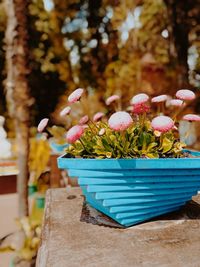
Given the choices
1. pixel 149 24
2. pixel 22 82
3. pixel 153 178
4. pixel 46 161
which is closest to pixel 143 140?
pixel 153 178

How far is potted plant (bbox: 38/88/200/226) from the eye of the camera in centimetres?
90

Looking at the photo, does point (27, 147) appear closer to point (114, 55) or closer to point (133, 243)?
point (133, 243)

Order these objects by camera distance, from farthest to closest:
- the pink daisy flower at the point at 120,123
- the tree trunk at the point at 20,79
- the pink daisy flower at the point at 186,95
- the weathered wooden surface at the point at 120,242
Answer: the tree trunk at the point at 20,79, the pink daisy flower at the point at 186,95, the pink daisy flower at the point at 120,123, the weathered wooden surface at the point at 120,242

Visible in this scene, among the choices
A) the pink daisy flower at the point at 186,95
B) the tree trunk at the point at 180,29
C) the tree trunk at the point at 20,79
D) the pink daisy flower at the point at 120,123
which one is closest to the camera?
the pink daisy flower at the point at 120,123

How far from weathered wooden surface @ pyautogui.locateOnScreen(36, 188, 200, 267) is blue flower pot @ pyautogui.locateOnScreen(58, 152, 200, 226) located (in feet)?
0.18

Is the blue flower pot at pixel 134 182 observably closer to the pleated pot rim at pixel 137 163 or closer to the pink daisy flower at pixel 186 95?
the pleated pot rim at pixel 137 163

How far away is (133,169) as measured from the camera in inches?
35.9

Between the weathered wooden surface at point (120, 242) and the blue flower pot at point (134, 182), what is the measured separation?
0.18 ft

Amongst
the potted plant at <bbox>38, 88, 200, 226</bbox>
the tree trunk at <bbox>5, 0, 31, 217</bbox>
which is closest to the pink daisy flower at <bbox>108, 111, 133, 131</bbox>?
the potted plant at <bbox>38, 88, 200, 226</bbox>

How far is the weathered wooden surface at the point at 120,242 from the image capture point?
739 millimetres

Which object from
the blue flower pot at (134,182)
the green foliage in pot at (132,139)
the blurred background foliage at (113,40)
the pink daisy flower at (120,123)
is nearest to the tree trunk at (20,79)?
the green foliage in pot at (132,139)

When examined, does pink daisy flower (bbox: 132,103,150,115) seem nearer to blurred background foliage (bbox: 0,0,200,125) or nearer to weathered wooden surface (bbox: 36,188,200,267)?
weathered wooden surface (bbox: 36,188,200,267)

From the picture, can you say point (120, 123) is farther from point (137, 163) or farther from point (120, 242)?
point (120, 242)

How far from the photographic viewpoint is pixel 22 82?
1774 millimetres
